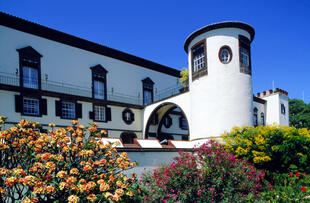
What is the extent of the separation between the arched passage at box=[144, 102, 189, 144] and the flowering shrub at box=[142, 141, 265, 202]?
570 inches

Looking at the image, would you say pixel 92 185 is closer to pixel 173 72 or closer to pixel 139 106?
pixel 139 106

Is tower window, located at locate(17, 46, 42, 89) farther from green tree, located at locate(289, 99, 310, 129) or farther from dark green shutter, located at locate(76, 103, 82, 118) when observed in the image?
green tree, located at locate(289, 99, 310, 129)

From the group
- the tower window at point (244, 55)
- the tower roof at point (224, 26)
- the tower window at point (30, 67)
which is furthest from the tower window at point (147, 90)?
the tower window at point (244, 55)

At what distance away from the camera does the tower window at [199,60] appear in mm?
16219

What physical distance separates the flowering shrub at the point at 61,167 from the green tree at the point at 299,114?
49191 mm

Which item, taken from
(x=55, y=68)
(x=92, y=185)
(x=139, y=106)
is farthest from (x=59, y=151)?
(x=139, y=106)

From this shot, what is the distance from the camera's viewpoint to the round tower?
15.1 m

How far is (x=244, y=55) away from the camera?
16156mm

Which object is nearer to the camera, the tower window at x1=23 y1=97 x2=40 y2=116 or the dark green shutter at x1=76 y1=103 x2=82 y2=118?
the tower window at x1=23 y1=97 x2=40 y2=116

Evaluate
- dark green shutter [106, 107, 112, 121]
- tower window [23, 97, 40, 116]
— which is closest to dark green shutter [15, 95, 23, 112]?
tower window [23, 97, 40, 116]

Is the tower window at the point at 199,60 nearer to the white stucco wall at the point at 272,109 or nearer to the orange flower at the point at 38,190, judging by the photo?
the orange flower at the point at 38,190

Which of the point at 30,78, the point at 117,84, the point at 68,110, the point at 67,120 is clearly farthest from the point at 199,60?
the point at 30,78

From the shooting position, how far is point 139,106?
2291 cm

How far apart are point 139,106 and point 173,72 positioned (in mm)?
8385
